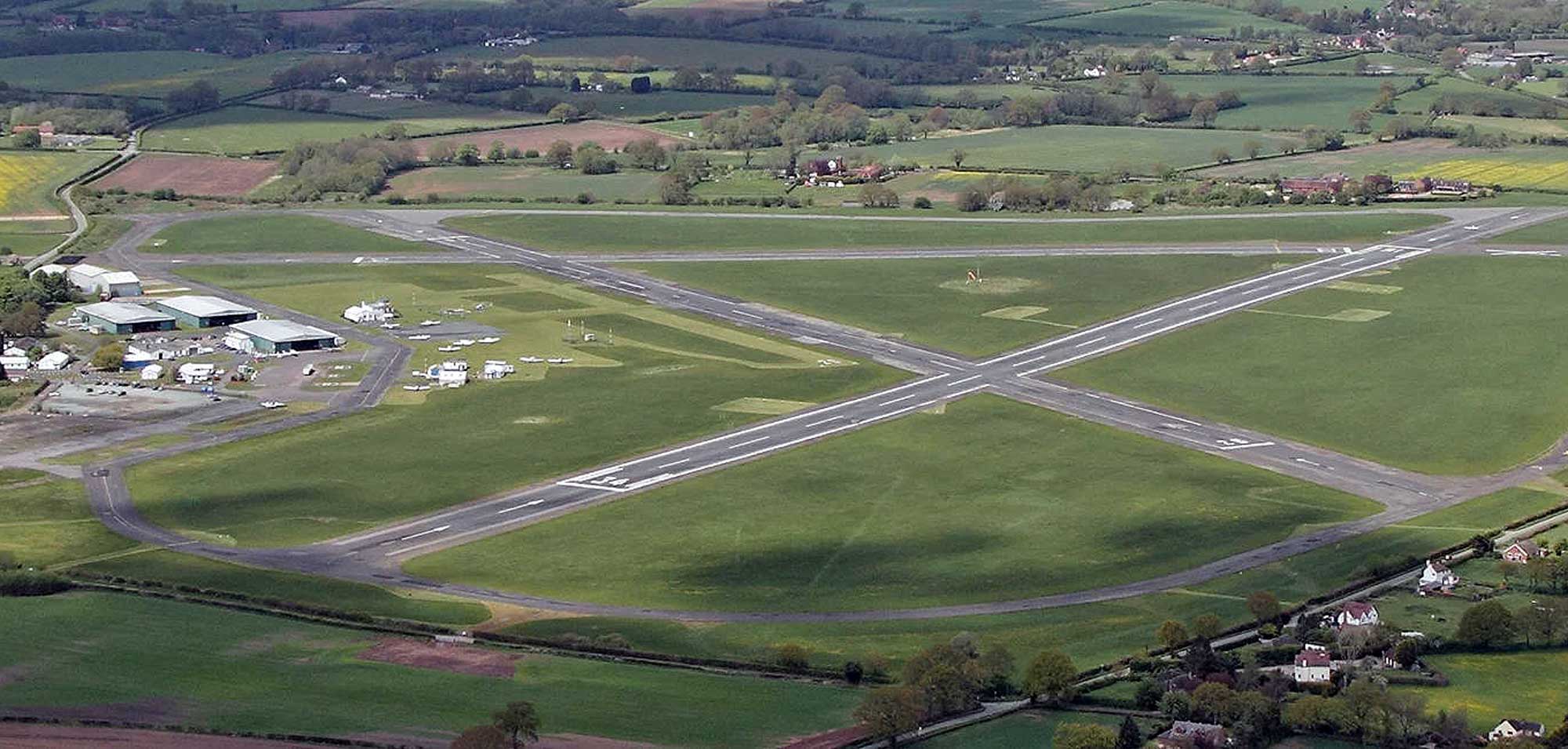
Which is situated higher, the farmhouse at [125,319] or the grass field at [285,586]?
the grass field at [285,586]

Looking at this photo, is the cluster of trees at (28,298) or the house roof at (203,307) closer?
the cluster of trees at (28,298)

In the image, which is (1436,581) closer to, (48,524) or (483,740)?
(483,740)

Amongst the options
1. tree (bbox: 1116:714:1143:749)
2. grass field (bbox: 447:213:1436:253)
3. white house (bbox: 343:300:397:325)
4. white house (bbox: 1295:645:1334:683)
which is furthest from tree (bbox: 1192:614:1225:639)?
grass field (bbox: 447:213:1436:253)

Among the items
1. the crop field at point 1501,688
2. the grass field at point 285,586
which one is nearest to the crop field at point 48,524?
the grass field at point 285,586

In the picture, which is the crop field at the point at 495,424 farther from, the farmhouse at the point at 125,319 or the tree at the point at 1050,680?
the tree at the point at 1050,680

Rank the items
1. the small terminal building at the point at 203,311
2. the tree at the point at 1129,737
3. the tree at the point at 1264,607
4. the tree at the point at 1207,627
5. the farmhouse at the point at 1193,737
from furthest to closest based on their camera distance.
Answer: the small terminal building at the point at 203,311, the tree at the point at 1264,607, the tree at the point at 1207,627, the farmhouse at the point at 1193,737, the tree at the point at 1129,737
